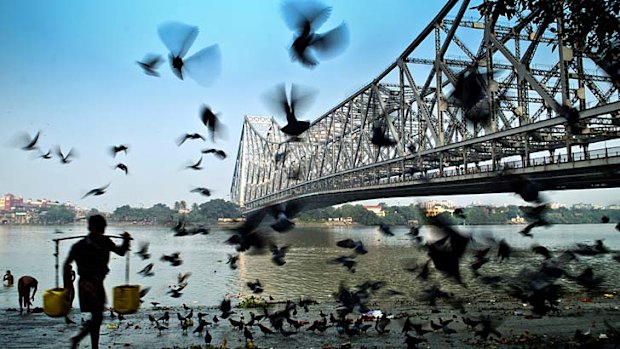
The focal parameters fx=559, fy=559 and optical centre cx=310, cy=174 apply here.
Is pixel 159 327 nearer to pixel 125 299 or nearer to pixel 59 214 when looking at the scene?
pixel 125 299

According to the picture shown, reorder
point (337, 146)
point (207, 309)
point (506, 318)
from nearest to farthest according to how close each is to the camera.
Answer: point (506, 318)
point (207, 309)
point (337, 146)

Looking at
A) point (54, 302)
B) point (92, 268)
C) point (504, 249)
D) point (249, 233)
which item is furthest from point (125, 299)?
point (504, 249)

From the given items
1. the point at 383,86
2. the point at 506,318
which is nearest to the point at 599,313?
the point at 506,318

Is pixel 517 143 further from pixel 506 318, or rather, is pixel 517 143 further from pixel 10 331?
pixel 10 331

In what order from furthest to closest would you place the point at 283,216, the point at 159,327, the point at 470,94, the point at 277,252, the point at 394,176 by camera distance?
the point at 394,176
the point at 159,327
the point at 277,252
the point at 283,216
the point at 470,94

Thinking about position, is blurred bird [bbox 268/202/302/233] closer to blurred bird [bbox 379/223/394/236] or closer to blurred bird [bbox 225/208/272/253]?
blurred bird [bbox 225/208/272/253]

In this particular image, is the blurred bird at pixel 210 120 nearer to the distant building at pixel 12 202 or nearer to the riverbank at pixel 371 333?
the riverbank at pixel 371 333
